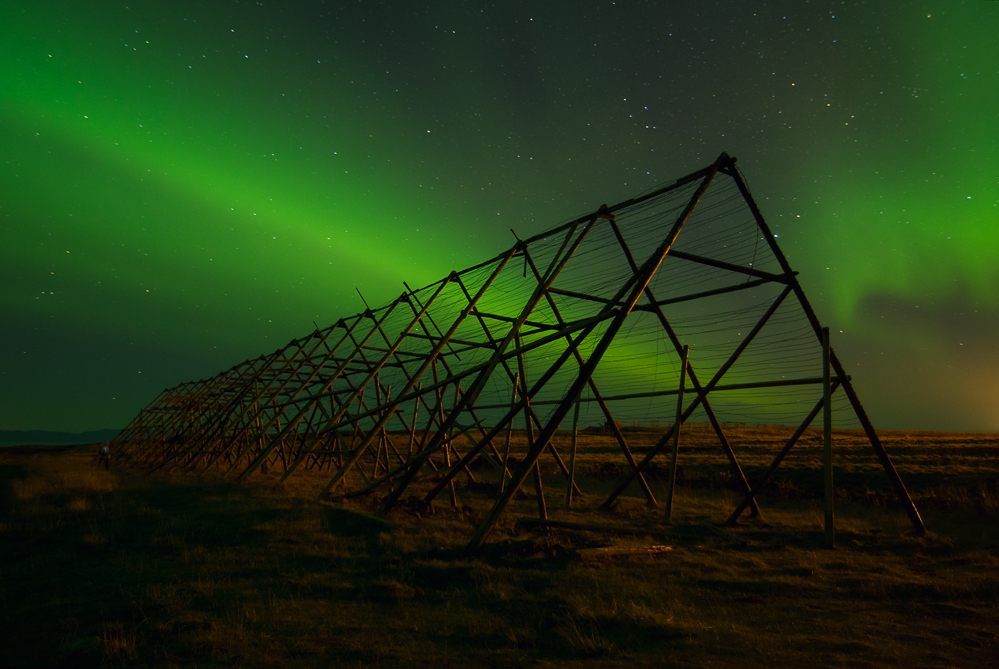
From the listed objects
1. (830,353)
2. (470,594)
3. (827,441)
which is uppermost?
(830,353)

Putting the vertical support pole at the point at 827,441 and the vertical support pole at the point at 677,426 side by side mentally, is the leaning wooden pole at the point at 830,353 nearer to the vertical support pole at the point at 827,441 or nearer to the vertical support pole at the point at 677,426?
the vertical support pole at the point at 827,441

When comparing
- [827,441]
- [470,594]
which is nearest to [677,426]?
[827,441]

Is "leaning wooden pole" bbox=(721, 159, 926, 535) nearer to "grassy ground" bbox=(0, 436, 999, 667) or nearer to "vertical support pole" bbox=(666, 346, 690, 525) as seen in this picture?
"grassy ground" bbox=(0, 436, 999, 667)

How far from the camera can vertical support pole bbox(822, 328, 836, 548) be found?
9.27 meters

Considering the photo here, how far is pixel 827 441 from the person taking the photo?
9.60 metres

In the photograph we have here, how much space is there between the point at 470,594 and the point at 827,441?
7485 millimetres

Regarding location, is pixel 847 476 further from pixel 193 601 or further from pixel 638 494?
pixel 193 601

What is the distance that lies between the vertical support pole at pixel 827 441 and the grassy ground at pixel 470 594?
49 cm

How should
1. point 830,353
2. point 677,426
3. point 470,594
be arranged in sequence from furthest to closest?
point 677,426 < point 830,353 < point 470,594

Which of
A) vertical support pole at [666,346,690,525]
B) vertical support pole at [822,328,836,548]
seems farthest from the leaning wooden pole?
vertical support pole at [666,346,690,525]

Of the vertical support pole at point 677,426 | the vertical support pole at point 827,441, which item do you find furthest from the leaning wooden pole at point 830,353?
the vertical support pole at point 677,426

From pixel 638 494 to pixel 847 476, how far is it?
9371mm

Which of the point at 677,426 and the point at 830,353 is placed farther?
the point at 677,426

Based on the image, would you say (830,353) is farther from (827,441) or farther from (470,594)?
(470,594)
